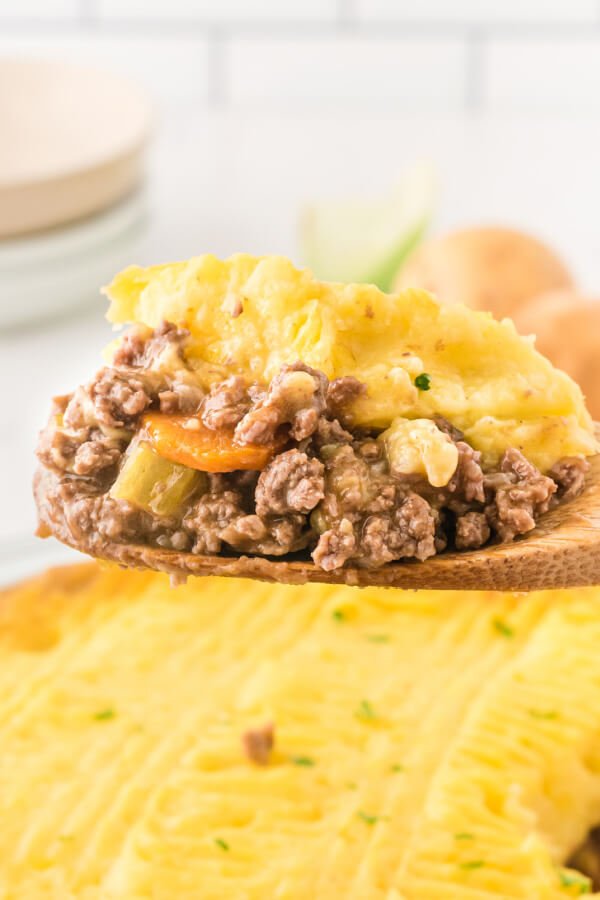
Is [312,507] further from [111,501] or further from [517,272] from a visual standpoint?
[517,272]

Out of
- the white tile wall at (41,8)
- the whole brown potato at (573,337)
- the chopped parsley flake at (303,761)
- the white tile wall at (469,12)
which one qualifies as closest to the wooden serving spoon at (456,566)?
the chopped parsley flake at (303,761)

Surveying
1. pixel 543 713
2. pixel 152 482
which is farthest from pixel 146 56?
pixel 152 482

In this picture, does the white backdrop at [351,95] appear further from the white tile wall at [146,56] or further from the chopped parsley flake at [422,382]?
the chopped parsley flake at [422,382]

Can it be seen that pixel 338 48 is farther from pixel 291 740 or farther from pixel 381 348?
pixel 381 348

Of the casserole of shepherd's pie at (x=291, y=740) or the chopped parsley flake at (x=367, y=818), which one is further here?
the chopped parsley flake at (x=367, y=818)

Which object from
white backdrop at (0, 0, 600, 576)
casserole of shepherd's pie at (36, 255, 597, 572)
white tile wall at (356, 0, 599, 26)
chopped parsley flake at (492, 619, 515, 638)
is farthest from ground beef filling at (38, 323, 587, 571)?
white tile wall at (356, 0, 599, 26)

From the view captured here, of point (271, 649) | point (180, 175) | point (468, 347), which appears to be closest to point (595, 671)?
point (271, 649)
